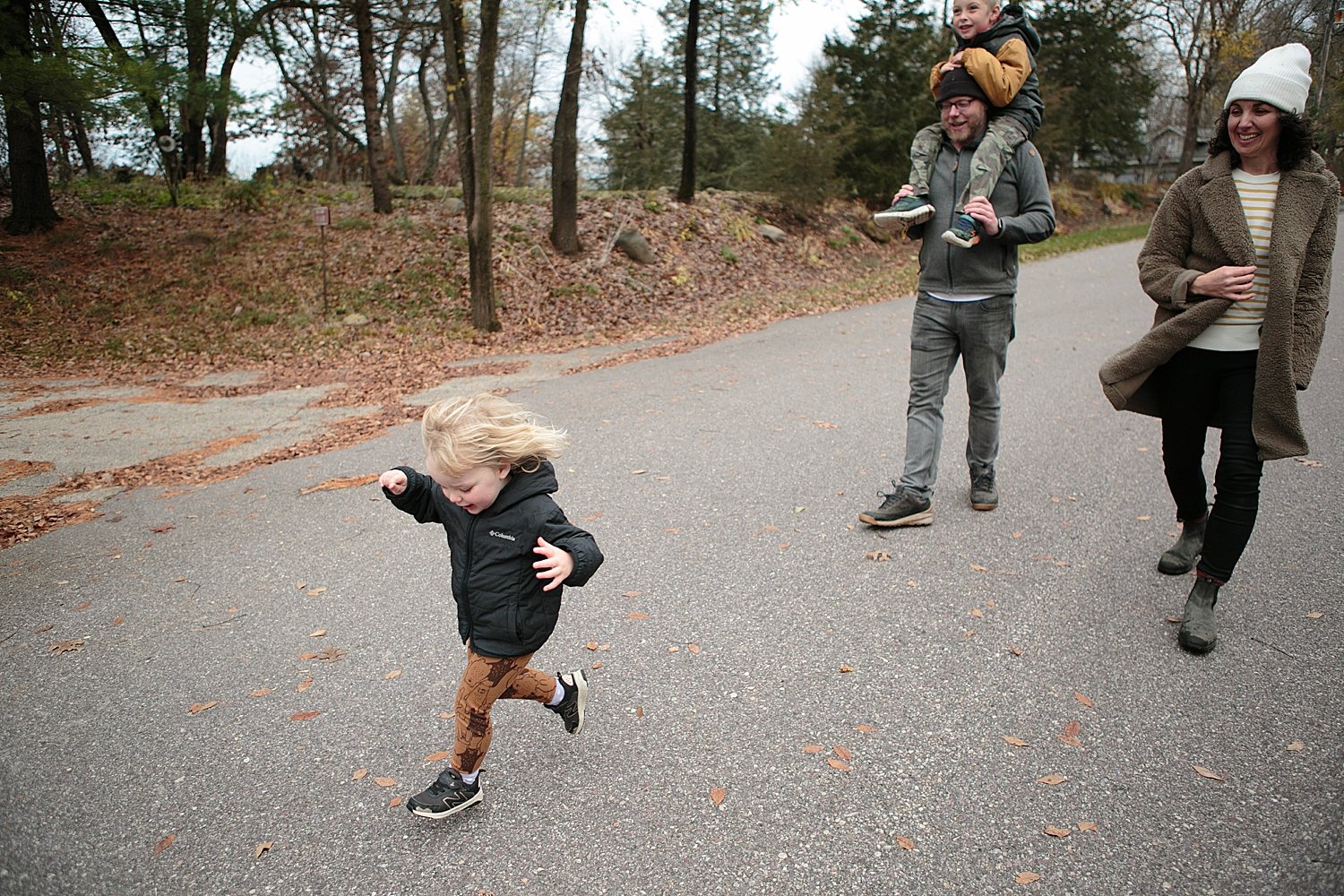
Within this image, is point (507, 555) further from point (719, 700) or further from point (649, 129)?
point (649, 129)

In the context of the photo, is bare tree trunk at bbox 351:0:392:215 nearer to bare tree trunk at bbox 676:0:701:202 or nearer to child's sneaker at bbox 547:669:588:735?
bare tree trunk at bbox 676:0:701:202

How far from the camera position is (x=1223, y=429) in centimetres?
352

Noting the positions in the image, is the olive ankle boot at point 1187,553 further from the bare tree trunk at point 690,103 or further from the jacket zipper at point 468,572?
the bare tree trunk at point 690,103

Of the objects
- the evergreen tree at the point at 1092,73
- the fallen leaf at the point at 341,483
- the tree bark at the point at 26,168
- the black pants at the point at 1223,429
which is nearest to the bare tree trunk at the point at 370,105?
the tree bark at the point at 26,168

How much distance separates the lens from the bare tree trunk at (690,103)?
18.2 meters

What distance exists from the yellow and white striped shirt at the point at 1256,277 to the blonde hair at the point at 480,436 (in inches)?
109

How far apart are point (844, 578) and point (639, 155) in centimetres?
2405

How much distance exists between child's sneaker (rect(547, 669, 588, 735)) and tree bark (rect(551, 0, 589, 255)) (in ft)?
43.5

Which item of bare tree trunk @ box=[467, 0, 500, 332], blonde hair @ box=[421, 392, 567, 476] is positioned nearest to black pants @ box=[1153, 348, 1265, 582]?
blonde hair @ box=[421, 392, 567, 476]

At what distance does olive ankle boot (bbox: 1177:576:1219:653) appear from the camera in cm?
341

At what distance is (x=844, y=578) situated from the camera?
13.8 feet

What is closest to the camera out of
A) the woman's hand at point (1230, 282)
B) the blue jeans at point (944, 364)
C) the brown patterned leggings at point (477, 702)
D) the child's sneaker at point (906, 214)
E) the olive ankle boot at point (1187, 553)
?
the brown patterned leggings at point (477, 702)

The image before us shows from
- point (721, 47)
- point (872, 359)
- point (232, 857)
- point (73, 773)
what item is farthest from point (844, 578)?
point (721, 47)

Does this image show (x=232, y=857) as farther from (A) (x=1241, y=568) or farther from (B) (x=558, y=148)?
(B) (x=558, y=148)
